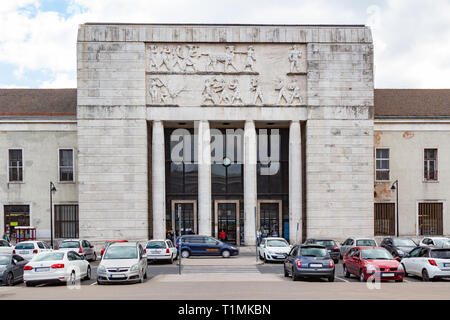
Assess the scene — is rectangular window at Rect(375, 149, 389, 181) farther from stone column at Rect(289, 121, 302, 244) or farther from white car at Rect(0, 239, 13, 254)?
white car at Rect(0, 239, 13, 254)

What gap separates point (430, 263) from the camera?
22.8m

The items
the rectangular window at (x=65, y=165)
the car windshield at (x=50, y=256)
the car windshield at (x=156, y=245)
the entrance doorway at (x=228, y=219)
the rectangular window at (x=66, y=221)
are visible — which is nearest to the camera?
the car windshield at (x=50, y=256)

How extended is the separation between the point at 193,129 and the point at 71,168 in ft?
34.2

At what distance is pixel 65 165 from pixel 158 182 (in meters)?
8.51

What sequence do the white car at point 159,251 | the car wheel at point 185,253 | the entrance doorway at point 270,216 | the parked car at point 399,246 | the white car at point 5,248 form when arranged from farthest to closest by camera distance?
1. the entrance doorway at point 270,216
2. the car wheel at point 185,253
3. the white car at point 159,251
4. the parked car at point 399,246
5. the white car at point 5,248

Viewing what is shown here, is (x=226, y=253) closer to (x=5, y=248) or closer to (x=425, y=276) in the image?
(x=5, y=248)

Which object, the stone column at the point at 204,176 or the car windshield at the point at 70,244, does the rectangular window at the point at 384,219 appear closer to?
the stone column at the point at 204,176

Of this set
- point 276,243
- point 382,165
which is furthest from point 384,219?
point 276,243

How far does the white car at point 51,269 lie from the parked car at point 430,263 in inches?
536

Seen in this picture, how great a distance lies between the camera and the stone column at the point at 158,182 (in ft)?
147

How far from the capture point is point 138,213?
4412cm

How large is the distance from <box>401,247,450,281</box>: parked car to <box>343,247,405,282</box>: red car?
118 centimetres

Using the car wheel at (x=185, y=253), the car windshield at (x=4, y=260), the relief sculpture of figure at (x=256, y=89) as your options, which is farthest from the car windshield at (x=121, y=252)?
the relief sculpture of figure at (x=256, y=89)

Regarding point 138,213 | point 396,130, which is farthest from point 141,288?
point 396,130
